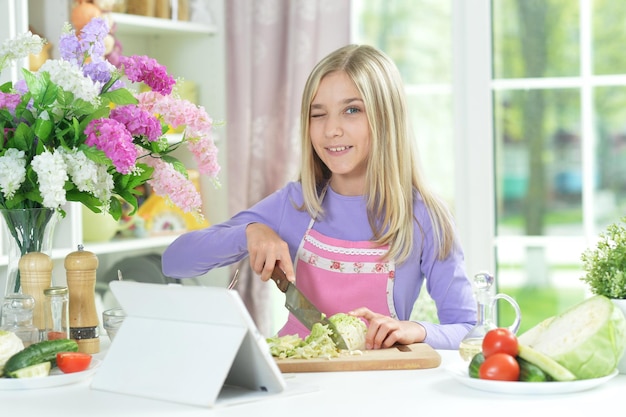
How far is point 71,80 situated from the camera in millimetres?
1645

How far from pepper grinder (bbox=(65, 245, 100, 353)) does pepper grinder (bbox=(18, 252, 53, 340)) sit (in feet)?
0.17

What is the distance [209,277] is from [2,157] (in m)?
2.01

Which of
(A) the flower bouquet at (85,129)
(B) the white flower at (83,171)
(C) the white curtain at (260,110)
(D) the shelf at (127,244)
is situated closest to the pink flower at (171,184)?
(A) the flower bouquet at (85,129)

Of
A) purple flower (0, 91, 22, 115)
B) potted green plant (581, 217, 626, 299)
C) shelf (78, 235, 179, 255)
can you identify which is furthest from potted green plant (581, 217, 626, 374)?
shelf (78, 235, 179, 255)

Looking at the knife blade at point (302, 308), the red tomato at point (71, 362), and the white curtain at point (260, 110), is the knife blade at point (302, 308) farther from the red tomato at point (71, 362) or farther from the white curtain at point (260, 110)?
the white curtain at point (260, 110)

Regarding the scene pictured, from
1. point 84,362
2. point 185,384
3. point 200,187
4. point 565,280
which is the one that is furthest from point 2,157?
point 565,280

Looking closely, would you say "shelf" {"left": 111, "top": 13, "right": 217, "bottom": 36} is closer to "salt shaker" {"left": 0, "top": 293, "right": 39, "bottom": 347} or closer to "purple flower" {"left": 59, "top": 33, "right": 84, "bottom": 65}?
"purple flower" {"left": 59, "top": 33, "right": 84, "bottom": 65}

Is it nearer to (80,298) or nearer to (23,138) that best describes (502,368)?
(80,298)

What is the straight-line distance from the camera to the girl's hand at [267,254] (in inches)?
75.4

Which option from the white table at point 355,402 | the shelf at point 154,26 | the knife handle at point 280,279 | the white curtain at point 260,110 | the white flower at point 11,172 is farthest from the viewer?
the white curtain at point 260,110

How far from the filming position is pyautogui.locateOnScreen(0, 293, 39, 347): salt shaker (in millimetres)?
1590

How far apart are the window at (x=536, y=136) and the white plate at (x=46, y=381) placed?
1987 millimetres

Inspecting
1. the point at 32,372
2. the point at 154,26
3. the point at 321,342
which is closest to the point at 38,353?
the point at 32,372

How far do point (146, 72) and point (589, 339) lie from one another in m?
0.92
